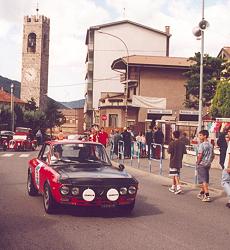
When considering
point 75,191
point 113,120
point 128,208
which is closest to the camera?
point 75,191

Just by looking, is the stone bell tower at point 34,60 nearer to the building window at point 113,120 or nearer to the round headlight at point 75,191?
the building window at point 113,120

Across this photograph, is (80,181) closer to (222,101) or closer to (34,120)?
(222,101)

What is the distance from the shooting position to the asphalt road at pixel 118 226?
691cm

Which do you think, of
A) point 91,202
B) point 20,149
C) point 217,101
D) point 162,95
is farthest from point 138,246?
point 162,95

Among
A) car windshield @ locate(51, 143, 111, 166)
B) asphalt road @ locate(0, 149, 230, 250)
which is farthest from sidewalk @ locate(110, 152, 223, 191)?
car windshield @ locate(51, 143, 111, 166)

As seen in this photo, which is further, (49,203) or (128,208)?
(128,208)

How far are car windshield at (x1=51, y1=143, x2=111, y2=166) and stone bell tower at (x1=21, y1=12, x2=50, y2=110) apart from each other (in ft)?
356

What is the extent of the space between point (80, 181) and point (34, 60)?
113 m

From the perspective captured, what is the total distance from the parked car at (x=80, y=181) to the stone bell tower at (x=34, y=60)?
109 metres

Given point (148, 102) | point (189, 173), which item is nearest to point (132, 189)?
point (189, 173)

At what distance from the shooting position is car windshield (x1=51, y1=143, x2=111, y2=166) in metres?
10.1

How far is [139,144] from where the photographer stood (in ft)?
81.8

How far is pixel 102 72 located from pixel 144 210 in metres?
67.6

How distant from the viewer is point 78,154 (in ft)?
33.8
